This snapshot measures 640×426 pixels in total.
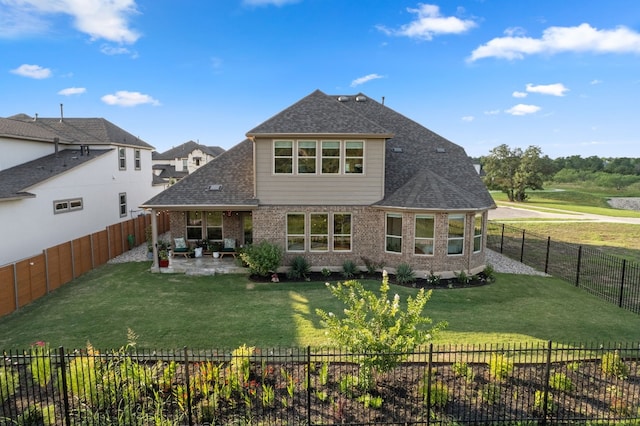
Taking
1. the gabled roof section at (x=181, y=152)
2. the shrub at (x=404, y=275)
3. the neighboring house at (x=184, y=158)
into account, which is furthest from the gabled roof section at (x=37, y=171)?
the gabled roof section at (x=181, y=152)

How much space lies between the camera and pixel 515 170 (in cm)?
6306

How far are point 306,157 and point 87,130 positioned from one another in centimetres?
1655

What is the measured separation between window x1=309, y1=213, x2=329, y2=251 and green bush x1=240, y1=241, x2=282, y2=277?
1719mm

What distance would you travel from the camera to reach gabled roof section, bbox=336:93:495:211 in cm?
1558

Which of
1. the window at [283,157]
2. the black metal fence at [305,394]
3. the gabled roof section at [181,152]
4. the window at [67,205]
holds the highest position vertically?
the gabled roof section at [181,152]

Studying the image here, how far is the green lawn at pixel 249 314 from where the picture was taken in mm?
9828

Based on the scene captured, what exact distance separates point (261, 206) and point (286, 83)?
58.3 ft

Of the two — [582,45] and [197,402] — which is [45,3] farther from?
[582,45]

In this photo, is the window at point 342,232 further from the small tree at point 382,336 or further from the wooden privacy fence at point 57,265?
the wooden privacy fence at point 57,265

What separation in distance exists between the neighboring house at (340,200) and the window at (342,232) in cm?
5

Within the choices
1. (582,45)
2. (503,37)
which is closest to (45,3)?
(503,37)

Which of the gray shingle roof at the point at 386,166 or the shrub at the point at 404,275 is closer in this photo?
the shrub at the point at 404,275

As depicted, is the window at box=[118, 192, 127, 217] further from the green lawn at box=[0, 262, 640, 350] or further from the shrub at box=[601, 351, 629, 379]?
the shrub at box=[601, 351, 629, 379]

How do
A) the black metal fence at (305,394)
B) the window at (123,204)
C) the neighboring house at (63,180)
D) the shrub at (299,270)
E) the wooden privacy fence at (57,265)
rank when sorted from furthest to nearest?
the window at (123,204)
the shrub at (299,270)
the neighboring house at (63,180)
the wooden privacy fence at (57,265)
the black metal fence at (305,394)
